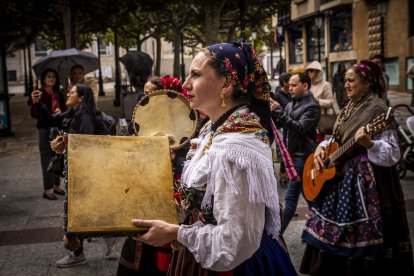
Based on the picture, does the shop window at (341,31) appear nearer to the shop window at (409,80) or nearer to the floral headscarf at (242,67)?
A: the shop window at (409,80)

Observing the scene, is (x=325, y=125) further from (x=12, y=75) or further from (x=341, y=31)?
(x=12, y=75)

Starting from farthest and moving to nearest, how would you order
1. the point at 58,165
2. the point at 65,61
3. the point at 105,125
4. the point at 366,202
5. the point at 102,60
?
the point at 102,60, the point at 65,61, the point at 58,165, the point at 105,125, the point at 366,202

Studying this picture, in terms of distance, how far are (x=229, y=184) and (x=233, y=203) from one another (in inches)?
2.8

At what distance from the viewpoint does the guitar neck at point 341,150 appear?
401cm

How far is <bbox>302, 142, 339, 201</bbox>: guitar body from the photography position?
425 centimetres

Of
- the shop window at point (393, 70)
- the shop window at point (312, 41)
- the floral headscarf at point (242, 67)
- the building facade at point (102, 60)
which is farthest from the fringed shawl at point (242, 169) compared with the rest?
the building facade at point (102, 60)

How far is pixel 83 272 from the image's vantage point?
181 inches

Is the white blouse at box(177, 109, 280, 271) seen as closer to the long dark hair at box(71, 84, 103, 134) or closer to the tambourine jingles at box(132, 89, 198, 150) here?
the tambourine jingles at box(132, 89, 198, 150)

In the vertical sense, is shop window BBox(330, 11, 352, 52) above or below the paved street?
above

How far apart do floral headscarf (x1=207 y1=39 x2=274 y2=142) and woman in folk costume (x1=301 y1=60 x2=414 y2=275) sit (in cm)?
183

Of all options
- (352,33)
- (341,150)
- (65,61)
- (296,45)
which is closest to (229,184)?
(341,150)

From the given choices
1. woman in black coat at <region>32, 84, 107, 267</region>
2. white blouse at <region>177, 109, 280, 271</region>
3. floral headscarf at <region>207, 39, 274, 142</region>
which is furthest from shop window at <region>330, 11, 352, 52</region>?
white blouse at <region>177, 109, 280, 271</region>

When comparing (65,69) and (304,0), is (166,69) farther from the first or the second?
(65,69)

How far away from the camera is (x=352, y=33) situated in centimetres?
2991
